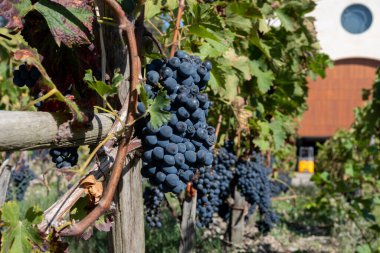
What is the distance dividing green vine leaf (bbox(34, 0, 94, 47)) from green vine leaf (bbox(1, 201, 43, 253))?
42cm

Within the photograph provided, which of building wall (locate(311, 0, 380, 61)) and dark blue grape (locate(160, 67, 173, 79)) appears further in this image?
building wall (locate(311, 0, 380, 61))

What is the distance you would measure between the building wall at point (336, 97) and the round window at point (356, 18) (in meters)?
2.00

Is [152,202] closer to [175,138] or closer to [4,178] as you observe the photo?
[4,178]

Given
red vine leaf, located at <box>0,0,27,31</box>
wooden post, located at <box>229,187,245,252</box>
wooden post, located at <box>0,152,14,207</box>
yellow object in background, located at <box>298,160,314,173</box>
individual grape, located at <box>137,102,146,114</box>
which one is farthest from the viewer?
yellow object in background, located at <box>298,160,314,173</box>

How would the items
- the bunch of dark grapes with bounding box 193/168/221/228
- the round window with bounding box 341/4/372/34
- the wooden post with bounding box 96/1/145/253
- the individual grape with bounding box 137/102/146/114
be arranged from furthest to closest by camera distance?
the round window with bounding box 341/4/372/34 → the bunch of dark grapes with bounding box 193/168/221/228 → the wooden post with bounding box 96/1/145/253 → the individual grape with bounding box 137/102/146/114

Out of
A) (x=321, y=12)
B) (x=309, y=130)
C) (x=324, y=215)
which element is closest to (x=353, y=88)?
(x=309, y=130)

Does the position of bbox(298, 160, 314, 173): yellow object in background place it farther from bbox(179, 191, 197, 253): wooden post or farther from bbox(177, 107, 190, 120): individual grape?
bbox(177, 107, 190, 120): individual grape

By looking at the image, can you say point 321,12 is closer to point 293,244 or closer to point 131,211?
point 293,244

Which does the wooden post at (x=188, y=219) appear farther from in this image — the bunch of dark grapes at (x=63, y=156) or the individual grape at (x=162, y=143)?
the individual grape at (x=162, y=143)

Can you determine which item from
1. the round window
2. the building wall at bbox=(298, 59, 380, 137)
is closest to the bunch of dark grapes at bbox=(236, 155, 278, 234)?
the building wall at bbox=(298, 59, 380, 137)

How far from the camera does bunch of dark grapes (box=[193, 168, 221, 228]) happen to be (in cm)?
274

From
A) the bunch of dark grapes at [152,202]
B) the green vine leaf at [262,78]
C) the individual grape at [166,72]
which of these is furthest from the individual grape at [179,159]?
the green vine leaf at [262,78]

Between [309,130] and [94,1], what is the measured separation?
21.7 m

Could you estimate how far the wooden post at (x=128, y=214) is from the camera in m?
1.30
